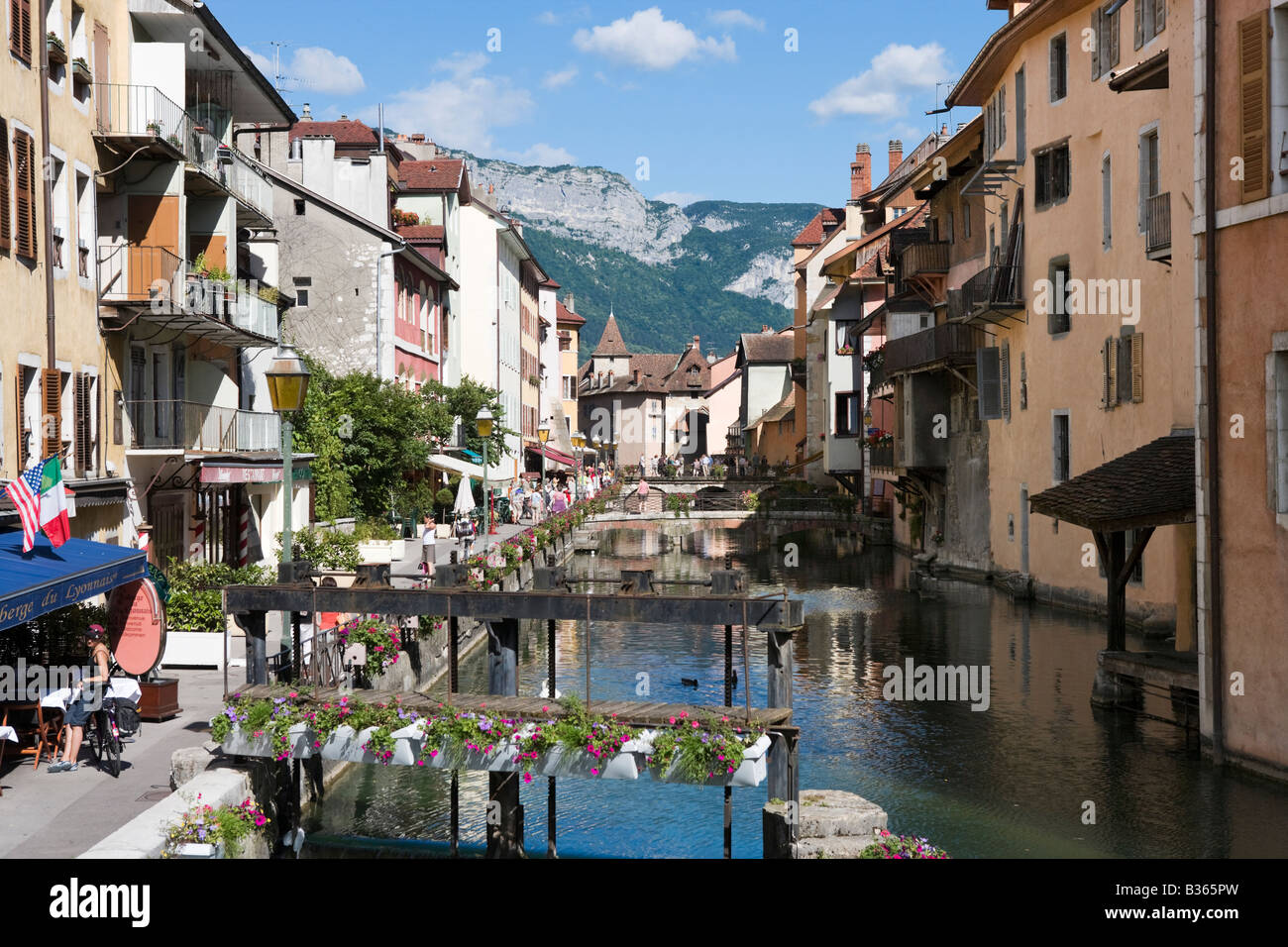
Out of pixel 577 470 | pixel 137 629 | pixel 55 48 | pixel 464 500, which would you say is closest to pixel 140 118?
pixel 55 48

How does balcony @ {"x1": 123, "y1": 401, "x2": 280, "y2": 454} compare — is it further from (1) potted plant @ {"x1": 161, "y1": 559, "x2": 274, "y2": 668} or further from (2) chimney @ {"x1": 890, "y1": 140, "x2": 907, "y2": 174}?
(2) chimney @ {"x1": 890, "y1": 140, "x2": 907, "y2": 174}

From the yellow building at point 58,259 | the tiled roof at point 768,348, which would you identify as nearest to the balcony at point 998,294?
the yellow building at point 58,259

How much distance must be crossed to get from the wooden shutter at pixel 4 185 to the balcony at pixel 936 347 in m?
26.5

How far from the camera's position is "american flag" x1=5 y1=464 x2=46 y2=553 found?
15.1 m

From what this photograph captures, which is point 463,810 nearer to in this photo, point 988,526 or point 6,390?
point 6,390

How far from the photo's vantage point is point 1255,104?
14273mm

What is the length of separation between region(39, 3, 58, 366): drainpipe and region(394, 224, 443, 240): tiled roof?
3549 cm

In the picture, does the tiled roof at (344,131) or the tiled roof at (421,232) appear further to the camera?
the tiled roof at (421,232)

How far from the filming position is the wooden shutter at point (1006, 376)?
36.1 meters

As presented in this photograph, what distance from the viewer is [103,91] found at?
21844 millimetres

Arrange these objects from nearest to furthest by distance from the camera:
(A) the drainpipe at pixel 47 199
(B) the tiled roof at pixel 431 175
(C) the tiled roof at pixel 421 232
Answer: (A) the drainpipe at pixel 47 199 < (C) the tiled roof at pixel 421 232 < (B) the tiled roof at pixel 431 175

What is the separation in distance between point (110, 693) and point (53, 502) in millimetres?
2362

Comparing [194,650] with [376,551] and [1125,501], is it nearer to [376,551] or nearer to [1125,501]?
[1125,501]

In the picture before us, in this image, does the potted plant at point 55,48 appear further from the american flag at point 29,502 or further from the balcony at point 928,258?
the balcony at point 928,258
